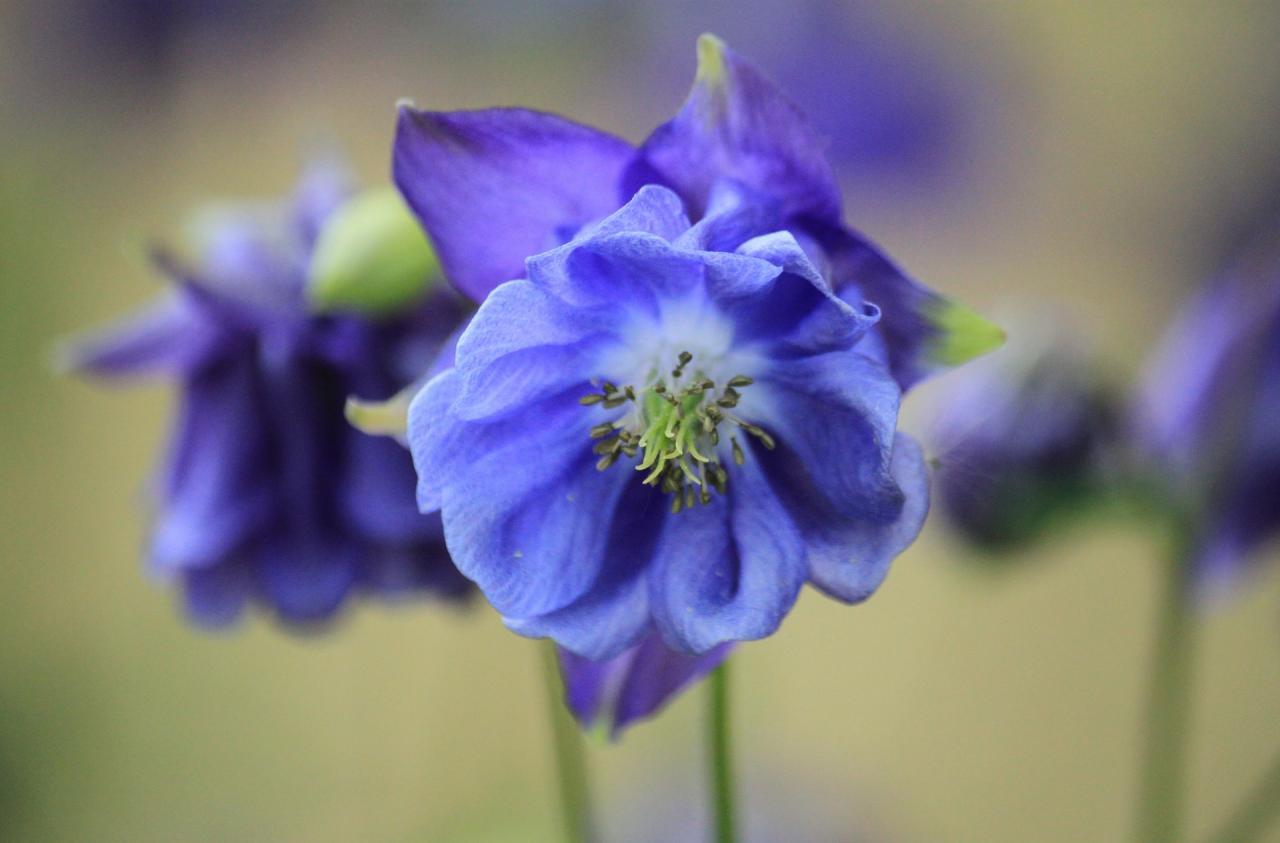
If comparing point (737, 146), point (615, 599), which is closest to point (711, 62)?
point (737, 146)

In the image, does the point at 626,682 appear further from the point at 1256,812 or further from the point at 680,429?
the point at 1256,812

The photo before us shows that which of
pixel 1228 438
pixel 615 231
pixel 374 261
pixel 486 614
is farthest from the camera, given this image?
pixel 486 614

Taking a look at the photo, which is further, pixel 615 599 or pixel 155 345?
pixel 155 345

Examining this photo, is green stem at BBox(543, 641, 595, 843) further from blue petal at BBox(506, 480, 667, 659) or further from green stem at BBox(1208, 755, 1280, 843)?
green stem at BBox(1208, 755, 1280, 843)

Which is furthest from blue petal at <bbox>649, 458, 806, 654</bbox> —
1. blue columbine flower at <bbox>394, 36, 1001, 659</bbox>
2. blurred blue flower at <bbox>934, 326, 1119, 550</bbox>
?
blurred blue flower at <bbox>934, 326, 1119, 550</bbox>

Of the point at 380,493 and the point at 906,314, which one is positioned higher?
the point at 906,314

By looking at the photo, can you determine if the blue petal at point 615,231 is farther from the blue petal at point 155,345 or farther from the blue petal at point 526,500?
the blue petal at point 155,345

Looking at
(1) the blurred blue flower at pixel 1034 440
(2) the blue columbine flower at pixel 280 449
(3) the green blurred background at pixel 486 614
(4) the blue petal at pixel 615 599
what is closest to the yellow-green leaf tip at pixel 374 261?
(2) the blue columbine flower at pixel 280 449
